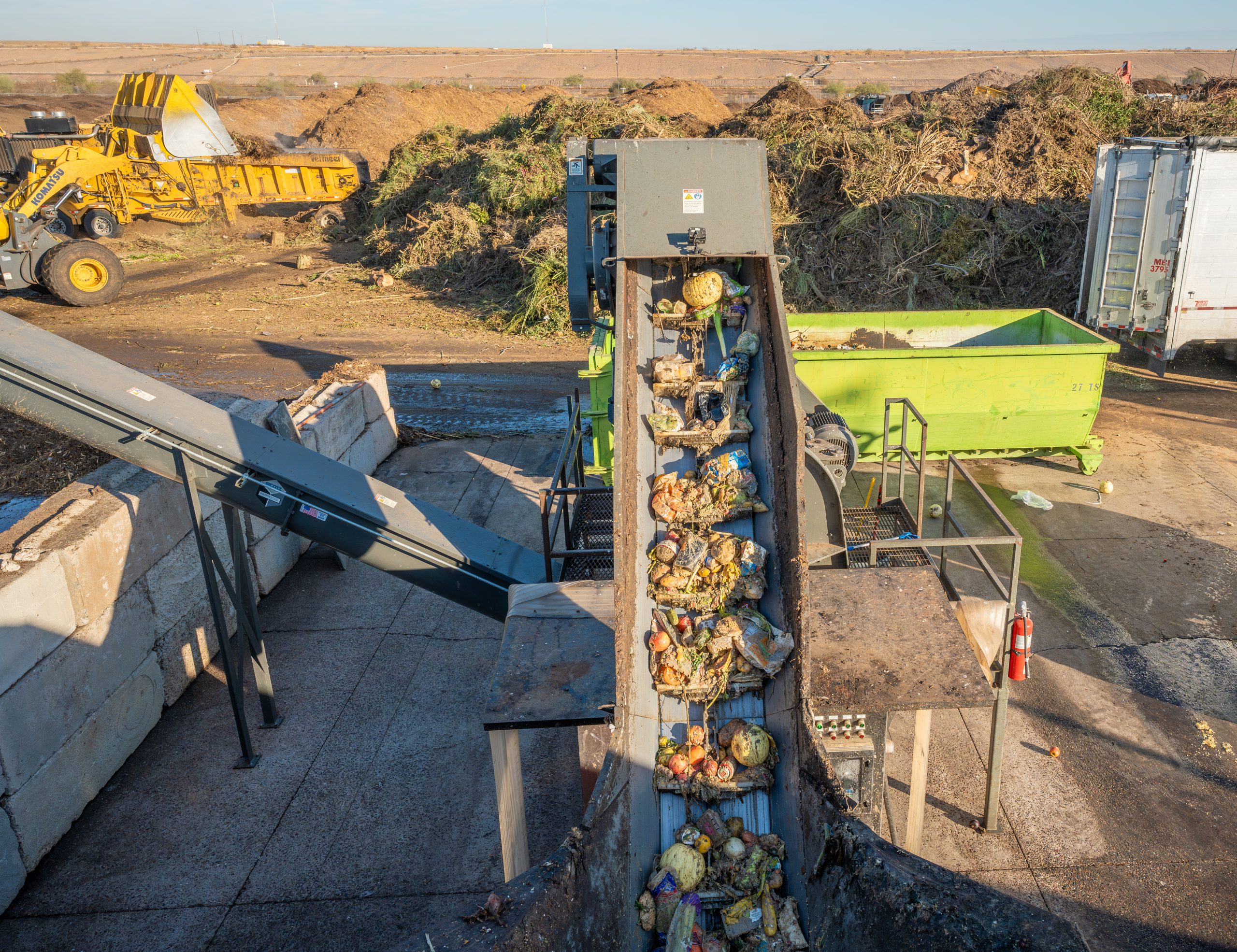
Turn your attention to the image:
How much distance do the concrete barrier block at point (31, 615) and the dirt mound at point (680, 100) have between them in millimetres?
23282

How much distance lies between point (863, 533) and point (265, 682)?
501 cm

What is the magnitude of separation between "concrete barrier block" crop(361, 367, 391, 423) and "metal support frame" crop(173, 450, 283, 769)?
4668mm

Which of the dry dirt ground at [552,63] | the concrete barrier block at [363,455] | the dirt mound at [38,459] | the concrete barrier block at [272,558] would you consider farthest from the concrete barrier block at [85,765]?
the dry dirt ground at [552,63]

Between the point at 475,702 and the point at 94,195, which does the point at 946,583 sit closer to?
the point at 475,702

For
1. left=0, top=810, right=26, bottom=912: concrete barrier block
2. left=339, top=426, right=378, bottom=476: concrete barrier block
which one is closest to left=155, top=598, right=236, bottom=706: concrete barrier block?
left=0, top=810, right=26, bottom=912: concrete barrier block

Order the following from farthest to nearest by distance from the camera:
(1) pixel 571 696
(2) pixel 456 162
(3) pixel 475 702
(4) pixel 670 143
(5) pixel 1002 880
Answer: (2) pixel 456 162, (3) pixel 475 702, (4) pixel 670 143, (5) pixel 1002 880, (1) pixel 571 696

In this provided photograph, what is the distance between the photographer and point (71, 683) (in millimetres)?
5738

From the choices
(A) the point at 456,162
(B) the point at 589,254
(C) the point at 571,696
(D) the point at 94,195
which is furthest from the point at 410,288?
(C) the point at 571,696

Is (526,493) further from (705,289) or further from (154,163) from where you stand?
(154,163)

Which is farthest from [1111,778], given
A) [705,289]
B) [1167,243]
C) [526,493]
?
[1167,243]

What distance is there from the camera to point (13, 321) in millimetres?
6016

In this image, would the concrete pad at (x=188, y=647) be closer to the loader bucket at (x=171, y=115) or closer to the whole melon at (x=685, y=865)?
the whole melon at (x=685, y=865)

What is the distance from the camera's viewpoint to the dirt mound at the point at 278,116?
33.4 m

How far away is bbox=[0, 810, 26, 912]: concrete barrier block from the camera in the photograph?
16.7 feet
